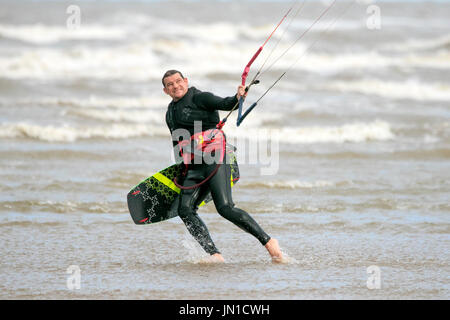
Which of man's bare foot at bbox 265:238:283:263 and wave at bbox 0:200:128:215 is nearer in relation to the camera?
man's bare foot at bbox 265:238:283:263

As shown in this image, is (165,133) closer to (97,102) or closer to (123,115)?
(123,115)

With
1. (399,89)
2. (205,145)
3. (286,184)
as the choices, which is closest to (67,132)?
(286,184)

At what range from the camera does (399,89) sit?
21.8m

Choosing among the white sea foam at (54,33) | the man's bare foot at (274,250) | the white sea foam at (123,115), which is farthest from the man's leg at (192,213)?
the white sea foam at (54,33)

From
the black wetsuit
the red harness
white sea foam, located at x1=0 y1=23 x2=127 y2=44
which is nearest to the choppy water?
the black wetsuit

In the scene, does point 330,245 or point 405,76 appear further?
point 405,76

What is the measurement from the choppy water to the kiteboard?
0.36 meters

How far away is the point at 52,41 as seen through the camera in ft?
105

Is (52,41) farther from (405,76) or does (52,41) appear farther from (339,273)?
(339,273)

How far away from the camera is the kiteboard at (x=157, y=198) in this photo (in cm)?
634

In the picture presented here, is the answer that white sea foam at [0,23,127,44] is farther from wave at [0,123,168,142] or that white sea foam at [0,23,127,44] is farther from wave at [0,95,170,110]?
wave at [0,123,168,142]

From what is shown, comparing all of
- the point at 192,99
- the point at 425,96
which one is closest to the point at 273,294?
the point at 192,99

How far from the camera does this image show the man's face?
579 centimetres

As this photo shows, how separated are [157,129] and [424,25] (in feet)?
118
